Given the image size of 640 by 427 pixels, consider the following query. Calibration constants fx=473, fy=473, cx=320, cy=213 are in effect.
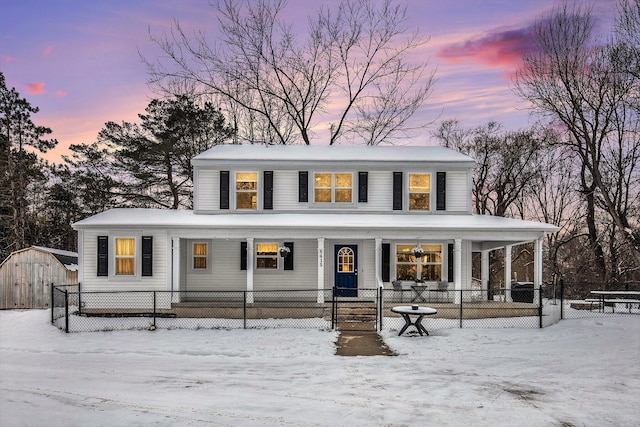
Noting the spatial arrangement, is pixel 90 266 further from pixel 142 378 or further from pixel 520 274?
pixel 520 274

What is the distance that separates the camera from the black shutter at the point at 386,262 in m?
19.5

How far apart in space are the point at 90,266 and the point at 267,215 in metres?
7.02

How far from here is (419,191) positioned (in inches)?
790

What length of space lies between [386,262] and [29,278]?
16.2m

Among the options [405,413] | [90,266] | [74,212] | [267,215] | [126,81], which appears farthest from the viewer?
[74,212]

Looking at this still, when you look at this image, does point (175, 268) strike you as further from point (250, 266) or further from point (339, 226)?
point (339, 226)

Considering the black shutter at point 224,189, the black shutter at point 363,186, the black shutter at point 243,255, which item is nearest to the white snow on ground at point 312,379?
the black shutter at point 243,255

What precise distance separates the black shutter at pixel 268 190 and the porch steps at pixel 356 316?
5199mm

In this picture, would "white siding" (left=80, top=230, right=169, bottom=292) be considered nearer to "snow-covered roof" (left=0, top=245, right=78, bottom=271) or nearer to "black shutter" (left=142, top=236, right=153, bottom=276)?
"black shutter" (left=142, top=236, right=153, bottom=276)

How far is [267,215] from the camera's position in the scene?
19.4 meters

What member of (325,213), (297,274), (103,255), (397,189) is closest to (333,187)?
(325,213)

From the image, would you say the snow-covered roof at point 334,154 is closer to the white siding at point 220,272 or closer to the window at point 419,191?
the window at point 419,191

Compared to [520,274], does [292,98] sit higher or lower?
higher

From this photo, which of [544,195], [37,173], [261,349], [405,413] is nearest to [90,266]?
[261,349]
